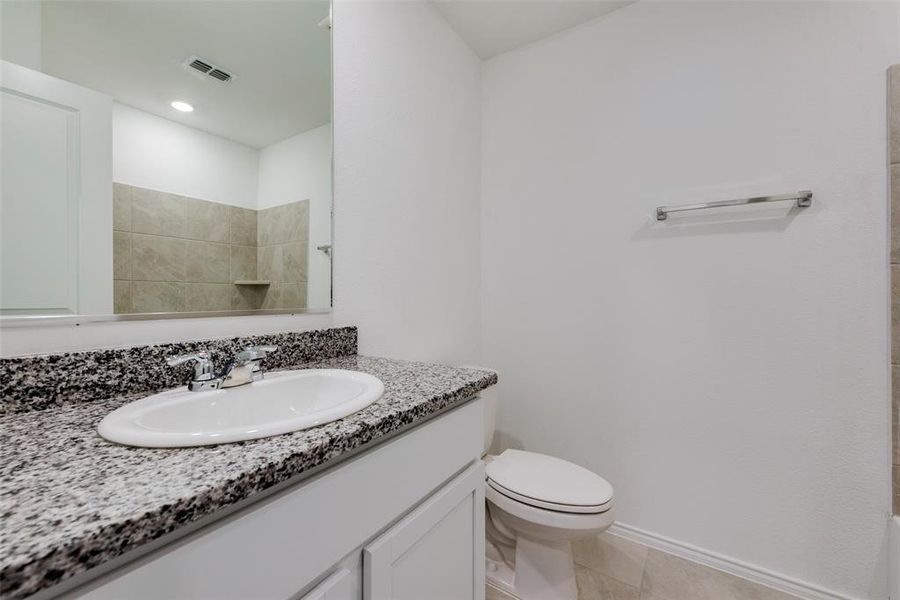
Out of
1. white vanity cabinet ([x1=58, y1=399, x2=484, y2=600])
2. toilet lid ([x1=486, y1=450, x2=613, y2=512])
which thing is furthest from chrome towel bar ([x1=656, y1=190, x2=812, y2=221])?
white vanity cabinet ([x1=58, y1=399, x2=484, y2=600])

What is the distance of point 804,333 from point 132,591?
180cm

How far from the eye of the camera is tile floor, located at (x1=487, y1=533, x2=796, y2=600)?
131cm

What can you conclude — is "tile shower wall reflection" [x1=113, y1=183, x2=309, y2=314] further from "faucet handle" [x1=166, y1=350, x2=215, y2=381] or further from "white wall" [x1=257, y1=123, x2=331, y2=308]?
"faucet handle" [x1=166, y1=350, x2=215, y2=381]

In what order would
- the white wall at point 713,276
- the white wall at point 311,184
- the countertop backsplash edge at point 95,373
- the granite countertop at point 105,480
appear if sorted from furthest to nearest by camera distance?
1. the white wall at point 713,276
2. the white wall at point 311,184
3. the countertop backsplash edge at point 95,373
4. the granite countertop at point 105,480

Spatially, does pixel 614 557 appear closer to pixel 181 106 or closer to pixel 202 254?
pixel 202 254

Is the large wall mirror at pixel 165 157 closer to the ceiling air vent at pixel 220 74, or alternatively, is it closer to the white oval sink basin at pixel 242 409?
the ceiling air vent at pixel 220 74

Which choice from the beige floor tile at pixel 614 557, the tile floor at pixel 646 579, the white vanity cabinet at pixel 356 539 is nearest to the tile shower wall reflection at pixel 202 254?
the white vanity cabinet at pixel 356 539

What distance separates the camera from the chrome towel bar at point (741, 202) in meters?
1.28

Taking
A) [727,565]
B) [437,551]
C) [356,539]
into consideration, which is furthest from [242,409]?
[727,565]

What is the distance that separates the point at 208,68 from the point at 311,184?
1.19 feet

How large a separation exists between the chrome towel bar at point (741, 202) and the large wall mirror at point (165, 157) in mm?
1280

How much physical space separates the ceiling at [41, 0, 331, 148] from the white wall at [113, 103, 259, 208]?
30 millimetres

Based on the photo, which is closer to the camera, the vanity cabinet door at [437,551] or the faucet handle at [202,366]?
the vanity cabinet door at [437,551]

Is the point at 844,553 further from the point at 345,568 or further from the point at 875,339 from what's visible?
the point at 345,568
